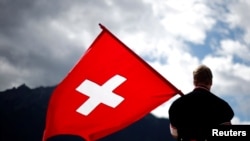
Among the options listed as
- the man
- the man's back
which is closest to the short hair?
the man

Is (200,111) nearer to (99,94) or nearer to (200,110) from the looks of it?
(200,110)

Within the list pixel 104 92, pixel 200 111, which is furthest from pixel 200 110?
pixel 104 92

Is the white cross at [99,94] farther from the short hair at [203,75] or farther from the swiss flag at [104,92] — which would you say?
the short hair at [203,75]

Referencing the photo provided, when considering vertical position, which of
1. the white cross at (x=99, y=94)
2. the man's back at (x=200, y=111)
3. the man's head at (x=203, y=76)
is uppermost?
the white cross at (x=99, y=94)

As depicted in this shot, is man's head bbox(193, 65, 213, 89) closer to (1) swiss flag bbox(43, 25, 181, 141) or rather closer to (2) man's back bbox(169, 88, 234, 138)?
(2) man's back bbox(169, 88, 234, 138)

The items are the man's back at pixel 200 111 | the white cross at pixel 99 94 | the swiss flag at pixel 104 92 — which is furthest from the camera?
the white cross at pixel 99 94

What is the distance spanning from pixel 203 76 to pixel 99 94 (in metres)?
2.77

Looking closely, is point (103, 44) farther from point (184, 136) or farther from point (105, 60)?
point (184, 136)

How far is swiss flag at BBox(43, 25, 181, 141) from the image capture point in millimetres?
6676

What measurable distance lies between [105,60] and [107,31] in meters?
0.59

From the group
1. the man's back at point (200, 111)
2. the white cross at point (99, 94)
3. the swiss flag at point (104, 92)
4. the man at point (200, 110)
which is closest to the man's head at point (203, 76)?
the man at point (200, 110)

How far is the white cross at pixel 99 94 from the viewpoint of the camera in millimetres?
6812

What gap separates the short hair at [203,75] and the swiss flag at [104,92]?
1.84 m

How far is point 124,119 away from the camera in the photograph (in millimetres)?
6590
